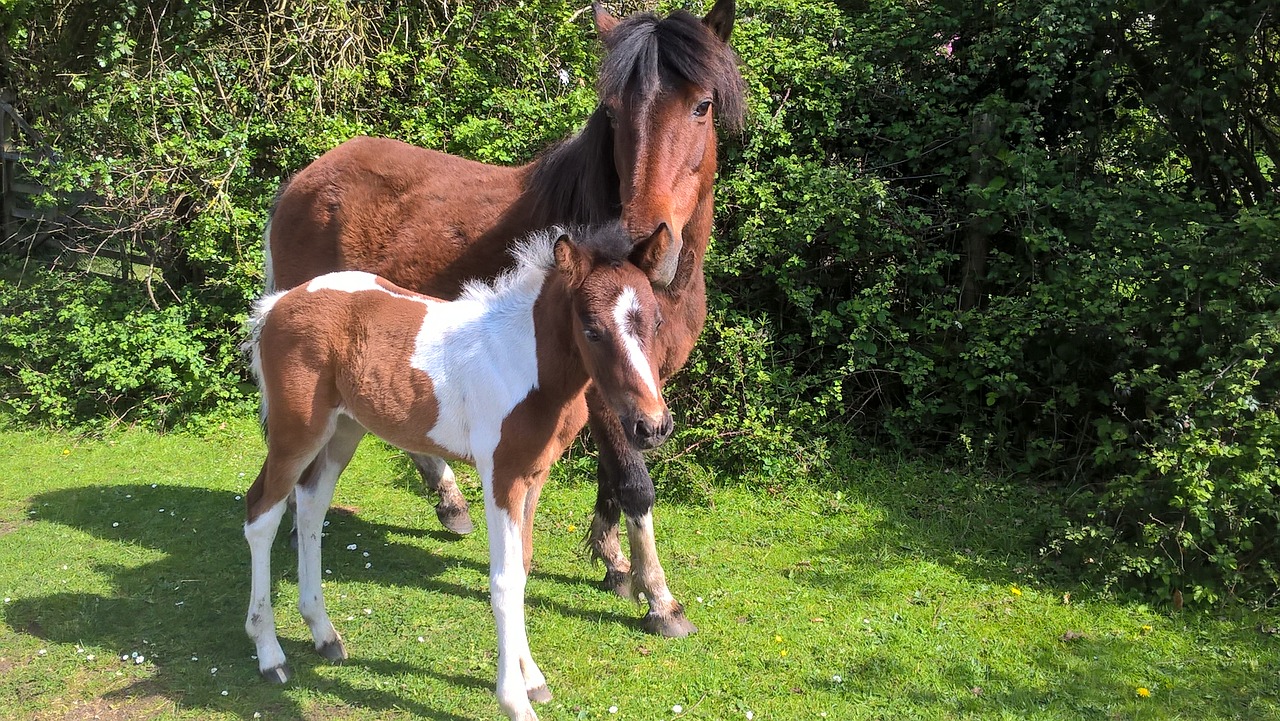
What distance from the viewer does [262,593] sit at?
3424 mm

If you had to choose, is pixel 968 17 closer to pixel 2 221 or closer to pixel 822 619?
pixel 822 619

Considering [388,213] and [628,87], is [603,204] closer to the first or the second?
[628,87]

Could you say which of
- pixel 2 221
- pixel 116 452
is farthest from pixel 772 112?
pixel 2 221

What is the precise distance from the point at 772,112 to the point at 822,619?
391 cm

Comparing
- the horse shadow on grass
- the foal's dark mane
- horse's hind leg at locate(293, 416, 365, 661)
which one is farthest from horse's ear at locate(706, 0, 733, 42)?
the horse shadow on grass

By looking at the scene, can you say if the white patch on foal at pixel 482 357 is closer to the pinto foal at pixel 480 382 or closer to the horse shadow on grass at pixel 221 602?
the pinto foal at pixel 480 382

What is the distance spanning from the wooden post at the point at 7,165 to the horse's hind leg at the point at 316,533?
7627mm

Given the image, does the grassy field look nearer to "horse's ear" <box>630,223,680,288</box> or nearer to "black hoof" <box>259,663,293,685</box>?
A: "black hoof" <box>259,663,293,685</box>

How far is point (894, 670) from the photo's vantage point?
356cm

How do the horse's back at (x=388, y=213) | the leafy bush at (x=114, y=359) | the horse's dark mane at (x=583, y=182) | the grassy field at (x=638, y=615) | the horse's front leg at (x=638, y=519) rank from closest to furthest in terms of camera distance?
the grassy field at (x=638, y=615) → the horse's dark mane at (x=583, y=182) → the horse's front leg at (x=638, y=519) → the horse's back at (x=388, y=213) → the leafy bush at (x=114, y=359)

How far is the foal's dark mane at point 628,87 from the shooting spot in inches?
140

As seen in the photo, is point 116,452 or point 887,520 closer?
point 887,520

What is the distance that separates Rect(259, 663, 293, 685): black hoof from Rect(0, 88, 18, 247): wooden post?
7.92m

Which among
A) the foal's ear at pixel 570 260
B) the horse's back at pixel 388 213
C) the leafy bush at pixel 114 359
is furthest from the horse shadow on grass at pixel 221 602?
the foal's ear at pixel 570 260
